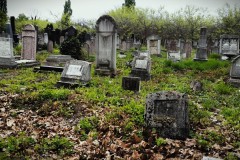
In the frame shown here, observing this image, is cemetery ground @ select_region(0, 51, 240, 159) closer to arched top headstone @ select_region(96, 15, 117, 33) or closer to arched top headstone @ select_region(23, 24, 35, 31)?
arched top headstone @ select_region(96, 15, 117, 33)

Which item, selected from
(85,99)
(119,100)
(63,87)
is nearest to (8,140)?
(85,99)

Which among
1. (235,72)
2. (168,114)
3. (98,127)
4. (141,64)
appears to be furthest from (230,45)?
(98,127)

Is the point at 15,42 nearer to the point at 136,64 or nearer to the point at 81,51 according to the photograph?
the point at 81,51

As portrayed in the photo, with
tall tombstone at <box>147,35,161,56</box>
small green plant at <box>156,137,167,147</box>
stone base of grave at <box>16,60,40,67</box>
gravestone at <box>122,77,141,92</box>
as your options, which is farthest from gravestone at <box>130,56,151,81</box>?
tall tombstone at <box>147,35,161,56</box>

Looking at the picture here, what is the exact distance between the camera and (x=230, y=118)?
5.72 metres

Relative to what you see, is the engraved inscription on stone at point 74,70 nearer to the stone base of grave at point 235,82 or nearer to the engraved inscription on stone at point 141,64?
the engraved inscription on stone at point 141,64

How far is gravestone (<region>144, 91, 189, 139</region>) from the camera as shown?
4.77 m

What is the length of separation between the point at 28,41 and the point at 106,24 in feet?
17.3

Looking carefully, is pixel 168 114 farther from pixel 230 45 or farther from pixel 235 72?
pixel 230 45

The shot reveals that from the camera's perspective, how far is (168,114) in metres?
4.94

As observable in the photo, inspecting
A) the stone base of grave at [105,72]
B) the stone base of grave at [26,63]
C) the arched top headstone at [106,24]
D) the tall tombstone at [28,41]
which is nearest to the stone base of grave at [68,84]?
the stone base of grave at [105,72]

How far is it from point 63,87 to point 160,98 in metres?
4.17

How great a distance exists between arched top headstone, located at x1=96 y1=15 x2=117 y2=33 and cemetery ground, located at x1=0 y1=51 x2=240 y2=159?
3.69m

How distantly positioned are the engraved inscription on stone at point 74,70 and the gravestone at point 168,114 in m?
3.95
